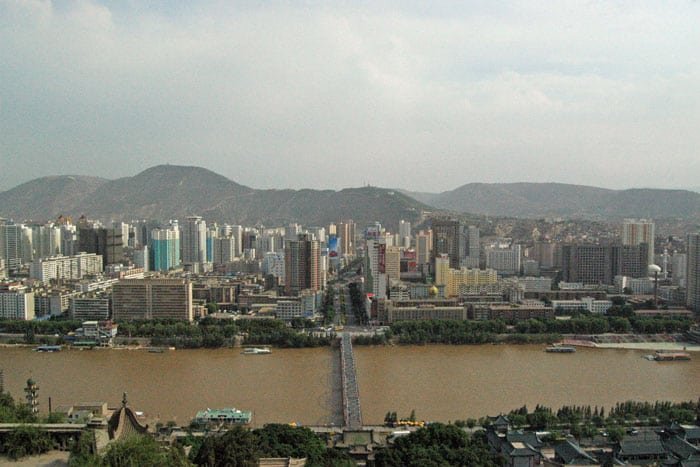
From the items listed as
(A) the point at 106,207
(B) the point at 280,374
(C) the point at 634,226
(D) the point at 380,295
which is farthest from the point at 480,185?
(B) the point at 280,374

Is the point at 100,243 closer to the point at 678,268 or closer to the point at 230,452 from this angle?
the point at 678,268

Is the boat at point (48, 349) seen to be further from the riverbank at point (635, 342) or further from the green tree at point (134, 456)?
the green tree at point (134, 456)

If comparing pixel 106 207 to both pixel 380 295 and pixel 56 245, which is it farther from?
pixel 380 295

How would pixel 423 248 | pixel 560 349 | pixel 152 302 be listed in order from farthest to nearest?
pixel 423 248
pixel 152 302
pixel 560 349

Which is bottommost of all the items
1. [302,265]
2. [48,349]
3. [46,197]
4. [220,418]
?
[48,349]

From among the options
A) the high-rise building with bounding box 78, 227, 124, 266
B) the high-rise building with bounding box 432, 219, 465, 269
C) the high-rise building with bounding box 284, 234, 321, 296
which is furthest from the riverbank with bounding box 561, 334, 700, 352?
the high-rise building with bounding box 78, 227, 124, 266

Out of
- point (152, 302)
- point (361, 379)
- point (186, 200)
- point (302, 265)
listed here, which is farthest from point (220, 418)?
point (186, 200)
